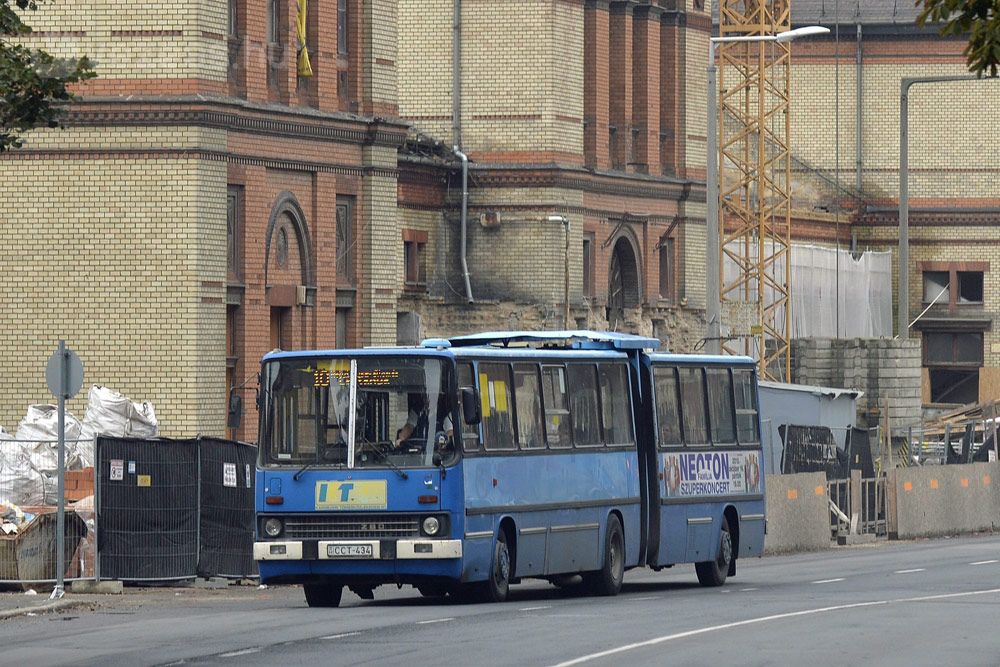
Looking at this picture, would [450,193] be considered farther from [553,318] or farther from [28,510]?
[28,510]

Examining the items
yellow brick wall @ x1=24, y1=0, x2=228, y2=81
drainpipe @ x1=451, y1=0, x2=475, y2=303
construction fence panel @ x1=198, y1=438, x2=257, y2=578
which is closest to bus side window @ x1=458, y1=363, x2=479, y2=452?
construction fence panel @ x1=198, y1=438, x2=257, y2=578

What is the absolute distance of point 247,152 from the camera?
35.7 meters

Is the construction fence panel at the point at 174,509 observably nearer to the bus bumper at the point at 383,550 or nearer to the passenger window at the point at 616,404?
the bus bumper at the point at 383,550

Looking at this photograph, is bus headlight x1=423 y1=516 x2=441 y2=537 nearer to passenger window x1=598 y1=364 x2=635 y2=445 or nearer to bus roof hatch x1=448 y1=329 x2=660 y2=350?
passenger window x1=598 y1=364 x2=635 y2=445

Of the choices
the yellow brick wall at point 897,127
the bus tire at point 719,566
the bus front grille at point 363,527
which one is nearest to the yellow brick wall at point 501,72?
the bus tire at point 719,566

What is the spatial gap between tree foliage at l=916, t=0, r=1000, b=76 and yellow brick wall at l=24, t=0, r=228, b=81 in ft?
70.5

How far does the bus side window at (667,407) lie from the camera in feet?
87.3

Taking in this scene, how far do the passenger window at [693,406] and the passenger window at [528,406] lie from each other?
131 inches

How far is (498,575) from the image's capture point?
917 inches

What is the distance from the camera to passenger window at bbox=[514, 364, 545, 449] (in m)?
23.9

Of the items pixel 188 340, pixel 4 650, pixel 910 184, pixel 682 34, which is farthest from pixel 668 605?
pixel 910 184

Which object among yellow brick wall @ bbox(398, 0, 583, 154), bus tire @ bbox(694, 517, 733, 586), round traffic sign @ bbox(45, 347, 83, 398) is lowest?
bus tire @ bbox(694, 517, 733, 586)

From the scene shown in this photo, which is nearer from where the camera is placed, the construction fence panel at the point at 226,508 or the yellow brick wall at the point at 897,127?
the construction fence panel at the point at 226,508

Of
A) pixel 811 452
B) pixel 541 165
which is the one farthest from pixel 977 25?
pixel 541 165
